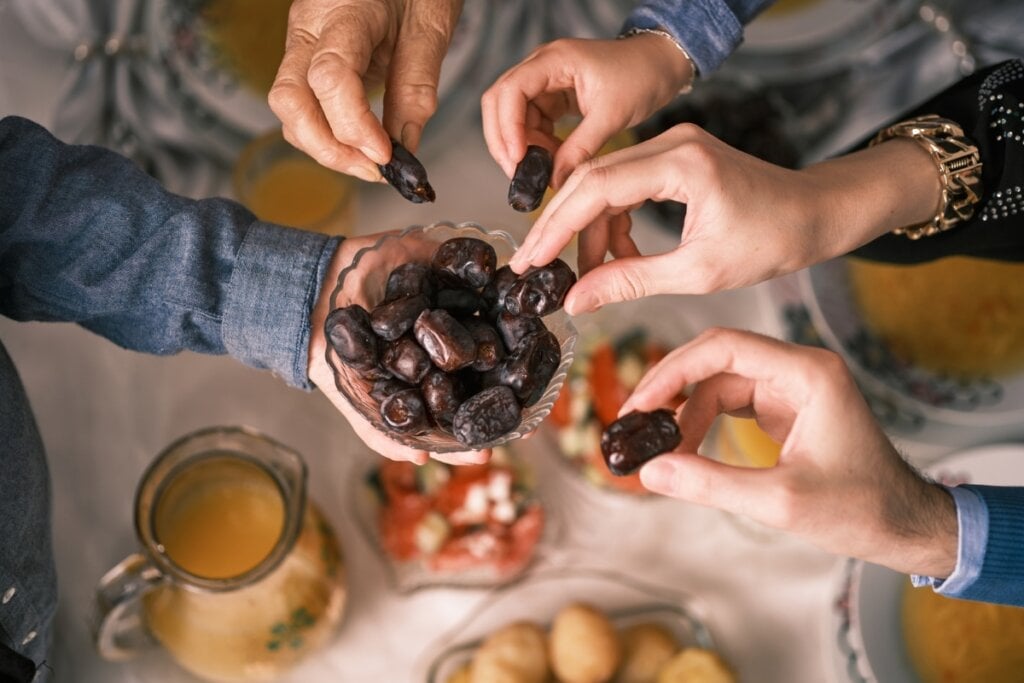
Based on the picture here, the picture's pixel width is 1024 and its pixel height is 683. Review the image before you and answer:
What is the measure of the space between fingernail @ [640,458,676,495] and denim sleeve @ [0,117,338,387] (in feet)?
1.36

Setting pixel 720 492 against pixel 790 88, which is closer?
pixel 720 492

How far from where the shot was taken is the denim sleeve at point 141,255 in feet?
2.96

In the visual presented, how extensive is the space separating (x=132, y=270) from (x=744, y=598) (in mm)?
915

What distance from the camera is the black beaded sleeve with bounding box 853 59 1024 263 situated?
0.99 metres

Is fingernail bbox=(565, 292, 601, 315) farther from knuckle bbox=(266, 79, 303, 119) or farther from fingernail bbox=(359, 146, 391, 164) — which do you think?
knuckle bbox=(266, 79, 303, 119)

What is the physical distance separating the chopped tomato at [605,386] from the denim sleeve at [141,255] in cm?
45

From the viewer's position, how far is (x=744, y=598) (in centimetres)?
120

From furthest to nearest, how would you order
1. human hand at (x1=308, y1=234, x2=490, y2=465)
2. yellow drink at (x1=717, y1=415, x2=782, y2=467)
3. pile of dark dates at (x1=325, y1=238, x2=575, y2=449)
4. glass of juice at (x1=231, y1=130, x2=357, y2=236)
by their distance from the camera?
glass of juice at (x1=231, y1=130, x2=357, y2=236) < yellow drink at (x1=717, y1=415, x2=782, y2=467) < human hand at (x1=308, y1=234, x2=490, y2=465) < pile of dark dates at (x1=325, y1=238, x2=575, y2=449)

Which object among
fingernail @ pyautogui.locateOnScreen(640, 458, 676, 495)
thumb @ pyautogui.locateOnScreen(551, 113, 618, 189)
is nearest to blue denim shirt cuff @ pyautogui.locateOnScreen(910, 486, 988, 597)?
fingernail @ pyautogui.locateOnScreen(640, 458, 676, 495)

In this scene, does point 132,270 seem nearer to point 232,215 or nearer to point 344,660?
point 232,215

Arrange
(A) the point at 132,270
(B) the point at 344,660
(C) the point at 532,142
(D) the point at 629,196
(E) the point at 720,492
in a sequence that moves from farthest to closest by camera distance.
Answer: (B) the point at 344,660, (C) the point at 532,142, (A) the point at 132,270, (D) the point at 629,196, (E) the point at 720,492

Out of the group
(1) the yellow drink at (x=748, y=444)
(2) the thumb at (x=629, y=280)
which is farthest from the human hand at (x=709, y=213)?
(1) the yellow drink at (x=748, y=444)

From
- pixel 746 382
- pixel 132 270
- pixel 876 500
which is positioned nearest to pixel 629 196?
pixel 746 382

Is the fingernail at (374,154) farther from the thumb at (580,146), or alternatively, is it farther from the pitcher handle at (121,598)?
the pitcher handle at (121,598)
